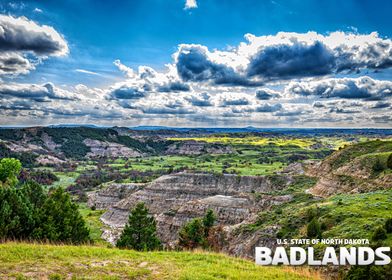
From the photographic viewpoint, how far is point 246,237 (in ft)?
208

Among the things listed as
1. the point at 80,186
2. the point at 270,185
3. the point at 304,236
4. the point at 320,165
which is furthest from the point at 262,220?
the point at 80,186

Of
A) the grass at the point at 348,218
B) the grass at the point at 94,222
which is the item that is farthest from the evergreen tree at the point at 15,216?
the grass at the point at 94,222

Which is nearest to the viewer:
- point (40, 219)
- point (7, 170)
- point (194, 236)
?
point (40, 219)

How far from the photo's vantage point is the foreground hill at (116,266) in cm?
1859

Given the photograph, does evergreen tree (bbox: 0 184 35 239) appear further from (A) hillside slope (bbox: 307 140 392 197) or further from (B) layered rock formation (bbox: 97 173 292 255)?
(A) hillside slope (bbox: 307 140 392 197)

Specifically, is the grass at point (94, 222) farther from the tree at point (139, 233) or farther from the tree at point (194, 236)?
the tree at point (194, 236)

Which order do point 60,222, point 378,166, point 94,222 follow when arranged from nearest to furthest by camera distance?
point 60,222 → point 378,166 → point 94,222

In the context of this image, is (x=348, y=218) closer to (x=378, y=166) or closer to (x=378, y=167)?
(x=378, y=167)

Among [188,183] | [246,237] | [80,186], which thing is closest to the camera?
[246,237]

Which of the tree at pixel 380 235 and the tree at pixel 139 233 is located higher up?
the tree at pixel 380 235

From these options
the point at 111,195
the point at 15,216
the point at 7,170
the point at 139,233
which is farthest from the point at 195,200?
the point at 15,216

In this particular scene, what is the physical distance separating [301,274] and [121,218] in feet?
347

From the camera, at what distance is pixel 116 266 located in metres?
20.4

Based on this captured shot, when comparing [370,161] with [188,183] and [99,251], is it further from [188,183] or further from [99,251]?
[99,251]
